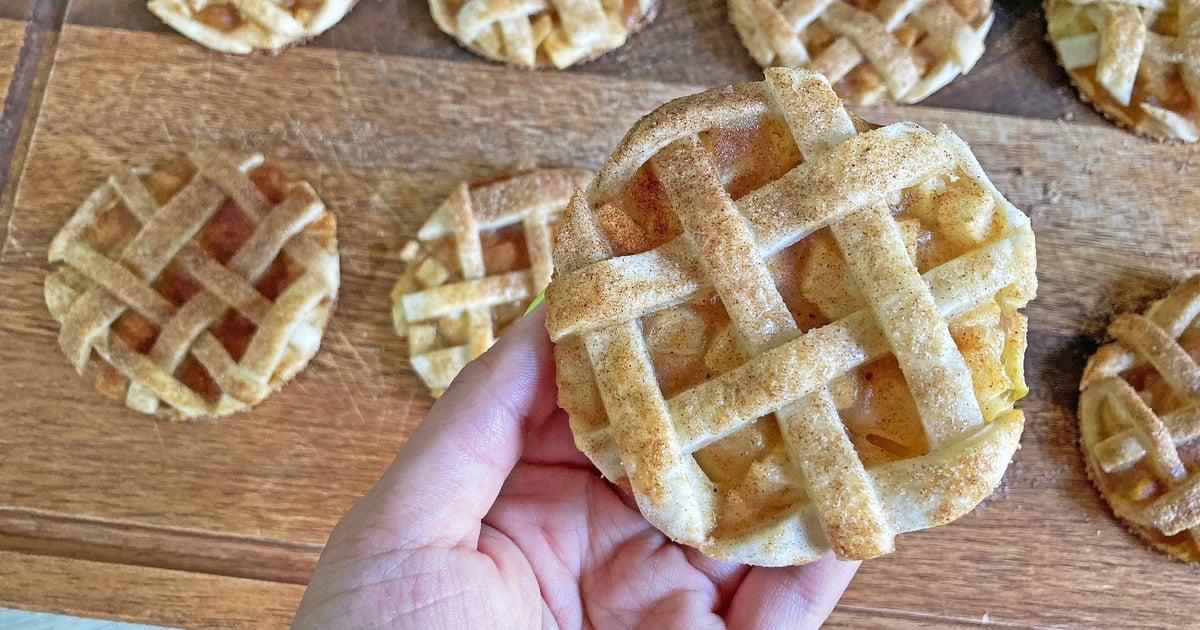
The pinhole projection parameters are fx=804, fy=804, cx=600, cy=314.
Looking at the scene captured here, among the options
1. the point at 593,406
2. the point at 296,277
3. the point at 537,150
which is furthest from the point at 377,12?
the point at 593,406

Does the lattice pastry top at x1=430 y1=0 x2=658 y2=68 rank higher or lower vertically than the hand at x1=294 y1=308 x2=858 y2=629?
higher

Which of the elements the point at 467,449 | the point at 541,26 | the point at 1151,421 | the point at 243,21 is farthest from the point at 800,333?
the point at 243,21

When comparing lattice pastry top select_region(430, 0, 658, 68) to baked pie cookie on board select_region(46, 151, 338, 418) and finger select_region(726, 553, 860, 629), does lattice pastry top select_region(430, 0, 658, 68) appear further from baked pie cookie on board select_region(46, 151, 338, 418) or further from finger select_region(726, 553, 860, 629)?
finger select_region(726, 553, 860, 629)

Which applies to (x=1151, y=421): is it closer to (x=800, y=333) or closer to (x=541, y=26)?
(x=800, y=333)

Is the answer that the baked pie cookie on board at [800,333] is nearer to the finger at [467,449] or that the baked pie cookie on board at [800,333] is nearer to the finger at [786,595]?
the finger at [467,449]

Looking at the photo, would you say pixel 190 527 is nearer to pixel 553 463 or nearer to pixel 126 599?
pixel 126 599

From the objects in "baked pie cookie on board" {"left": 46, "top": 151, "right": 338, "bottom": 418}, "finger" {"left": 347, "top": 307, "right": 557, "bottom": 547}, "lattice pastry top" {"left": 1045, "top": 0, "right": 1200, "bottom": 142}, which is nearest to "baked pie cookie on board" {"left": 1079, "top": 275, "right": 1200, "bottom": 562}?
"lattice pastry top" {"left": 1045, "top": 0, "right": 1200, "bottom": 142}
